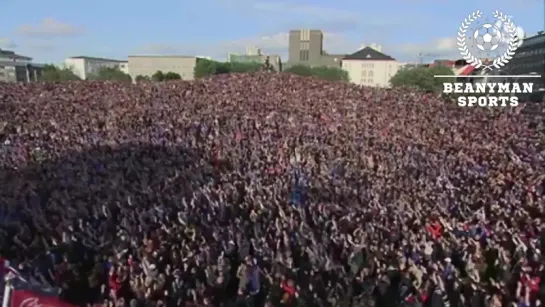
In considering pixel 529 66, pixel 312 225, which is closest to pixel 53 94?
pixel 312 225

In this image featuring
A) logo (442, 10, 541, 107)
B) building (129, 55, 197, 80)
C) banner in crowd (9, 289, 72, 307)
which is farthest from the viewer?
building (129, 55, 197, 80)

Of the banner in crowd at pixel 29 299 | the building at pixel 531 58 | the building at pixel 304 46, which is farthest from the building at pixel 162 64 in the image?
the banner in crowd at pixel 29 299

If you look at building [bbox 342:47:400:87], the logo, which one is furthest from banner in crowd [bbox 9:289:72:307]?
building [bbox 342:47:400:87]

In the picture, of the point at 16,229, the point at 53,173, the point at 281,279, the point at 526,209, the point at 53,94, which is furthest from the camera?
the point at 53,94

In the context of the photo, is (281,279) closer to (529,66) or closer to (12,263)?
(12,263)

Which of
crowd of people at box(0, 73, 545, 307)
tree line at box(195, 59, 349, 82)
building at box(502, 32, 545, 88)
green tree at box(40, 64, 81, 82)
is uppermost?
building at box(502, 32, 545, 88)

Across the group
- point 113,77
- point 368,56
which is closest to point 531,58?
point 113,77

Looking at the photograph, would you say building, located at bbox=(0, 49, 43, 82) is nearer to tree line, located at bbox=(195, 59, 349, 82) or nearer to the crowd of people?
tree line, located at bbox=(195, 59, 349, 82)
